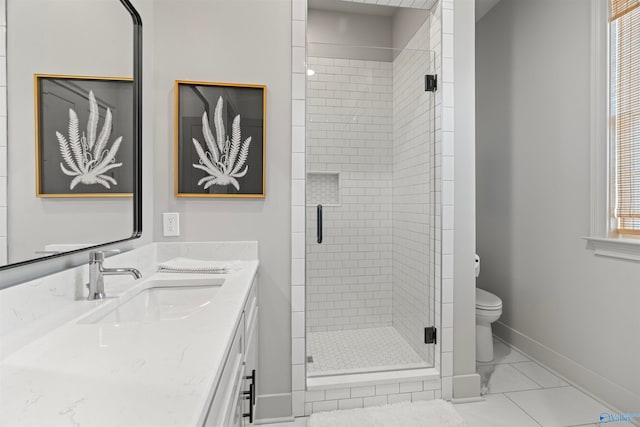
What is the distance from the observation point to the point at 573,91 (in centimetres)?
209

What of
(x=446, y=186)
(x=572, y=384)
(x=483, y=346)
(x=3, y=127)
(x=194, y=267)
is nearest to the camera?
(x=3, y=127)

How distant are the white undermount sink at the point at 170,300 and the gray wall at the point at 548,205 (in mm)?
2197

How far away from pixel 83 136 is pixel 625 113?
104 inches

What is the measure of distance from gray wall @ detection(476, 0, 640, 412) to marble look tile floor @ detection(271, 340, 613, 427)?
0.41 ft

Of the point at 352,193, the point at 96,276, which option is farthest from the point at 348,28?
the point at 96,276

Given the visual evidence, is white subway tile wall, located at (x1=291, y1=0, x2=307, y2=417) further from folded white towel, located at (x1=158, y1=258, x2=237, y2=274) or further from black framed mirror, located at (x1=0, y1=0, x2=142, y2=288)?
black framed mirror, located at (x1=0, y1=0, x2=142, y2=288)

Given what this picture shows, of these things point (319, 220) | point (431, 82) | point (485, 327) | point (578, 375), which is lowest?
point (578, 375)

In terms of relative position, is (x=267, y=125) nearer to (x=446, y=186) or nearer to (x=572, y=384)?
(x=446, y=186)

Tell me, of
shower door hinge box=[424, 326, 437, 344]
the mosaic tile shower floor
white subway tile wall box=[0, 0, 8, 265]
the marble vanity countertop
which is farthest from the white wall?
white subway tile wall box=[0, 0, 8, 265]

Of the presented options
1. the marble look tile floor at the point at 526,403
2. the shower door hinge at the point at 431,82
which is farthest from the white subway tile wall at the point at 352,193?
the marble look tile floor at the point at 526,403

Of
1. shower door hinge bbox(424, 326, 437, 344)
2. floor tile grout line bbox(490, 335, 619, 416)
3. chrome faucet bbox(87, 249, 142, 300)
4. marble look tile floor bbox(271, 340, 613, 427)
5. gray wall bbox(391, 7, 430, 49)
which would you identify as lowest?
marble look tile floor bbox(271, 340, 613, 427)

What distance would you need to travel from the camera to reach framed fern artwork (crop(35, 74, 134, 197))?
2.81 ft

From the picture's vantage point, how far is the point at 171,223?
5.57ft

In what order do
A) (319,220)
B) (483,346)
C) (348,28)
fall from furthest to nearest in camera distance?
1. (348,28)
2. (319,220)
3. (483,346)
